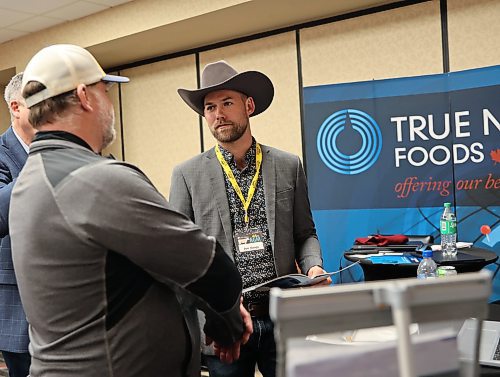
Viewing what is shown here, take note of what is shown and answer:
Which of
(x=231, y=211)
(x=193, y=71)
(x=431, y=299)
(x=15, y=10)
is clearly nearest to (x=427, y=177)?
(x=231, y=211)

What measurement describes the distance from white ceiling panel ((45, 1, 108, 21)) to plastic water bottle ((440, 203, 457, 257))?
11.3 ft

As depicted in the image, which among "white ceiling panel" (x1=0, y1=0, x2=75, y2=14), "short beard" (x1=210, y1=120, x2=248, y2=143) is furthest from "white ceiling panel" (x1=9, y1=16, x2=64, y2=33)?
"short beard" (x1=210, y1=120, x2=248, y2=143)

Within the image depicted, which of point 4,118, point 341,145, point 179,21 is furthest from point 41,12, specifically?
point 341,145

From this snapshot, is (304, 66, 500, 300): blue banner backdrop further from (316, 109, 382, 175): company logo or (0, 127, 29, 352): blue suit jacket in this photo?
(0, 127, 29, 352): blue suit jacket

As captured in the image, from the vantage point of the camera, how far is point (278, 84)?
4633mm

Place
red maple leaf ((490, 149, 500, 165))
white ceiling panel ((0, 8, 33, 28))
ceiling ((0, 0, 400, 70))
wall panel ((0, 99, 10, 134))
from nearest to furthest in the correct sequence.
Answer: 1. red maple leaf ((490, 149, 500, 165))
2. ceiling ((0, 0, 400, 70))
3. white ceiling panel ((0, 8, 33, 28))
4. wall panel ((0, 99, 10, 134))

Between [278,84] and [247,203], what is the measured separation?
290 cm

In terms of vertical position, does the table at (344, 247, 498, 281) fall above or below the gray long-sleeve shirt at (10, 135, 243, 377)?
below

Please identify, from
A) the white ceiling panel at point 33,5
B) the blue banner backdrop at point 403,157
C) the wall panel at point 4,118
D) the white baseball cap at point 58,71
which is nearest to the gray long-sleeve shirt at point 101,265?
the white baseball cap at point 58,71

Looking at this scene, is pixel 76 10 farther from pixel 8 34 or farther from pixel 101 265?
pixel 101 265

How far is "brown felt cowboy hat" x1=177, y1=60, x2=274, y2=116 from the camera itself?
2.02 meters

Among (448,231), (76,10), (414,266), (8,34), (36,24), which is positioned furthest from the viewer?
(8,34)

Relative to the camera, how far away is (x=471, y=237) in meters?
3.43

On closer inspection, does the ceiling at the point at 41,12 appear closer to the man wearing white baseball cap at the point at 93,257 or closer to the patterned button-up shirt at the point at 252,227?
the patterned button-up shirt at the point at 252,227
